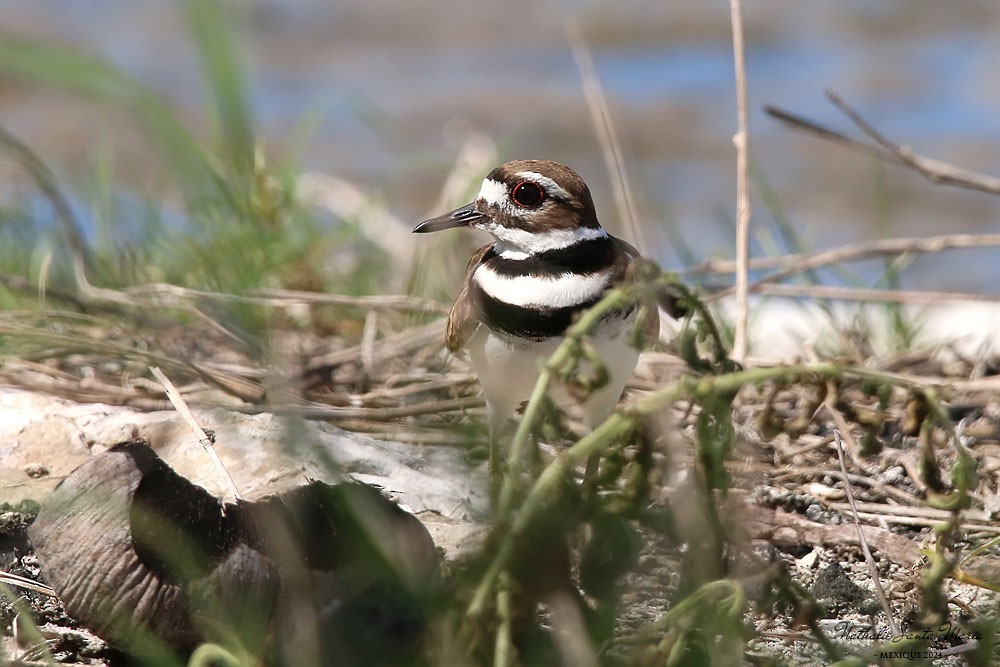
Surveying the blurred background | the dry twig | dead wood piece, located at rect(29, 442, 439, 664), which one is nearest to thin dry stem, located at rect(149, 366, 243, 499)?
dead wood piece, located at rect(29, 442, 439, 664)

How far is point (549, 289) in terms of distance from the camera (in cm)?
329

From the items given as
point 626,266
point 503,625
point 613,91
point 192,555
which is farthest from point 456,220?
point 613,91

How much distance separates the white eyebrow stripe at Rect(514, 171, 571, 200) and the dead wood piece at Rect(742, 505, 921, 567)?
91 centimetres

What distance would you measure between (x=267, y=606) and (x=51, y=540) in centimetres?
44

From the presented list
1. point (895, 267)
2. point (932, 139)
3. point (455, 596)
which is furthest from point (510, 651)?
point (932, 139)

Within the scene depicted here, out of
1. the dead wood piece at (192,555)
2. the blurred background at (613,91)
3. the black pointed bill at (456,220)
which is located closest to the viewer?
the dead wood piece at (192,555)

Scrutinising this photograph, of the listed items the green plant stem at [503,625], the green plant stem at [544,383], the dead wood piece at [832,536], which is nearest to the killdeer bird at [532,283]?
the dead wood piece at [832,536]

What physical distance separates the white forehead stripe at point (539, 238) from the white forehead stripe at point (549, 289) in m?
0.10

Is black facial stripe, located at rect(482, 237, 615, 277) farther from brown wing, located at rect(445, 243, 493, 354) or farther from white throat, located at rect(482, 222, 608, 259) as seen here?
brown wing, located at rect(445, 243, 493, 354)

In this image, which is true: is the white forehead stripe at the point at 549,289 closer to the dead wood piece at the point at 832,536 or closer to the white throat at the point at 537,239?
the white throat at the point at 537,239

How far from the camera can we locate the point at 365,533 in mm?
2102

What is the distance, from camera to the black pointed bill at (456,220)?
356 centimetres

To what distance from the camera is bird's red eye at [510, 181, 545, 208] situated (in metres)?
3.43

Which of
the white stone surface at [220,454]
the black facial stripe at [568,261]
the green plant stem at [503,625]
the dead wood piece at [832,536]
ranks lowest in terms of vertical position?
the dead wood piece at [832,536]
